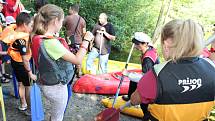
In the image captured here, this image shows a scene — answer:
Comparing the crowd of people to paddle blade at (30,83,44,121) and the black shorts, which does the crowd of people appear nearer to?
the black shorts

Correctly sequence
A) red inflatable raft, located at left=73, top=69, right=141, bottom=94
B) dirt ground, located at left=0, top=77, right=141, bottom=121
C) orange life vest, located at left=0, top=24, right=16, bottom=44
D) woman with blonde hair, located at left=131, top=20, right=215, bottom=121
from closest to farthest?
1. woman with blonde hair, located at left=131, top=20, right=215, bottom=121
2. orange life vest, located at left=0, top=24, right=16, bottom=44
3. dirt ground, located at left=0, top=77, right=141, bottom=121
4. red inflatable raft, located at left=73, top=69, right=141, bottom=94

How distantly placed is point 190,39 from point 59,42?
135 centimetres

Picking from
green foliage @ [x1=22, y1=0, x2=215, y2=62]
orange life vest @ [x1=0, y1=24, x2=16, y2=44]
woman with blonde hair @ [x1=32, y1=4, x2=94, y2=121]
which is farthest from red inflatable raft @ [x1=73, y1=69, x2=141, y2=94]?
green foliage @ [x1=22, y1=0, x2=215, y2=62]

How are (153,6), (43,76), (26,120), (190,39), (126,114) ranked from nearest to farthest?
(190,39) → (43,76) → (26,120) → (126,114) → (153,6)

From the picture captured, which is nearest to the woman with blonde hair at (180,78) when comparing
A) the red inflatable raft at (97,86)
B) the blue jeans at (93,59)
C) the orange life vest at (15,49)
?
the orange life vest at (15,49)

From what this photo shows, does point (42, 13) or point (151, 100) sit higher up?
point (42, 13)

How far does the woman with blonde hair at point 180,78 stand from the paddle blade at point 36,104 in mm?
2164

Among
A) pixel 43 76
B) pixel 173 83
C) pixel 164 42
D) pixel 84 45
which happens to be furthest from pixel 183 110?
pixel 43 76

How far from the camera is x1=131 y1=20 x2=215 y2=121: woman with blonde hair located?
2.10 m

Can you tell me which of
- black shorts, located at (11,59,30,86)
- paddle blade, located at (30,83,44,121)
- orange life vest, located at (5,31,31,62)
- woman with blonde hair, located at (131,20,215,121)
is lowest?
paddle blade, located at (30,83,44,121)

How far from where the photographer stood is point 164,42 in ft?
7.19

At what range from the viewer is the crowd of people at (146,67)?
215 centimetres

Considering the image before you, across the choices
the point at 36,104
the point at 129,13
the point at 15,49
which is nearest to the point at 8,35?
the point at 15,49

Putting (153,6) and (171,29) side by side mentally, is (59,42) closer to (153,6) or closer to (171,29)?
(171,29)
